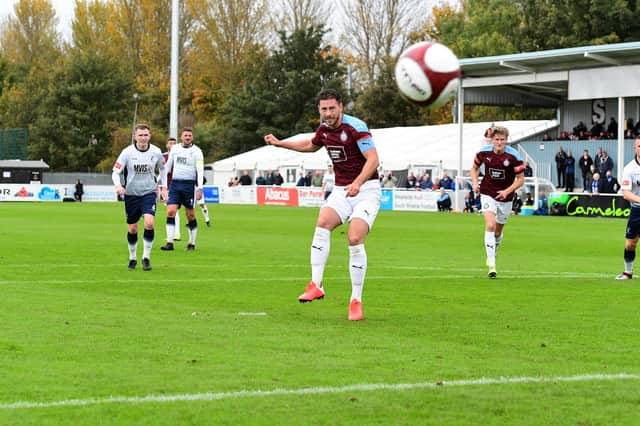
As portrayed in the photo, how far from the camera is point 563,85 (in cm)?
5531

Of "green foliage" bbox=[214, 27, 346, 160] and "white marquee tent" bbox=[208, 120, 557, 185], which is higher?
"green foliage" bbox=[214, 27, 346, 160]

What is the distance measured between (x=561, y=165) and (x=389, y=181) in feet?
28.8

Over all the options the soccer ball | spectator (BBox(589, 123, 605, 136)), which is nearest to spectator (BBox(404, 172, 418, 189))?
spectator (BBox(589, 123, 605, 136))

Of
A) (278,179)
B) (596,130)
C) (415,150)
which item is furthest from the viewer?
(415,150)

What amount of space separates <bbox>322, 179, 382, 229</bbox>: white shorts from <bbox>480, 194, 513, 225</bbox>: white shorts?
18.8 ft

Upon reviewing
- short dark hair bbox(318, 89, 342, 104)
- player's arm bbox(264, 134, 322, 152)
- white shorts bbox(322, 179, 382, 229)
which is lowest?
white shorts bbox(322, 179, 382, 229)

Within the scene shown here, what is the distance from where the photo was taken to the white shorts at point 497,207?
17.0m

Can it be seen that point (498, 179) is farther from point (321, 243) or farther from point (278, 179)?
point (278, 179)

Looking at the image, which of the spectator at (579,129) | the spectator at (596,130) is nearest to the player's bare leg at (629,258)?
the spectator at (596,130)

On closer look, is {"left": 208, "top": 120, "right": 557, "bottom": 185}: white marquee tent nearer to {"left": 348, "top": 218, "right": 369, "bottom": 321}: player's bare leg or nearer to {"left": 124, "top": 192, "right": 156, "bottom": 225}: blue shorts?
{"left": 124, "top": 192, "right": 156, "bottom": 225}: blue shorts

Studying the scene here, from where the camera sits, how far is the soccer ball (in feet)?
36.3

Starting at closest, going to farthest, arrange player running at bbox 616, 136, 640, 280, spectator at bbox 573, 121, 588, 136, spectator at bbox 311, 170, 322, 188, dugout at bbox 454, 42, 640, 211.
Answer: player running at bbox 616, 136, 640, 280, dugout at bbox 454, 42, 640, 211, spectator at bbox 573, 121, 588, 136, spectator at bbox 311, 170, 322, 188

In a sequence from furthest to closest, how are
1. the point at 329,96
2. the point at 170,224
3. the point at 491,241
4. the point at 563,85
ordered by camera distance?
1. the point at 563,85
2. the point at 170,224
3. the point at 491,241
4. the point at 329,96

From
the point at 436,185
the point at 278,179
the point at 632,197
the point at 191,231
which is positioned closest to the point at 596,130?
the point at 436,185
